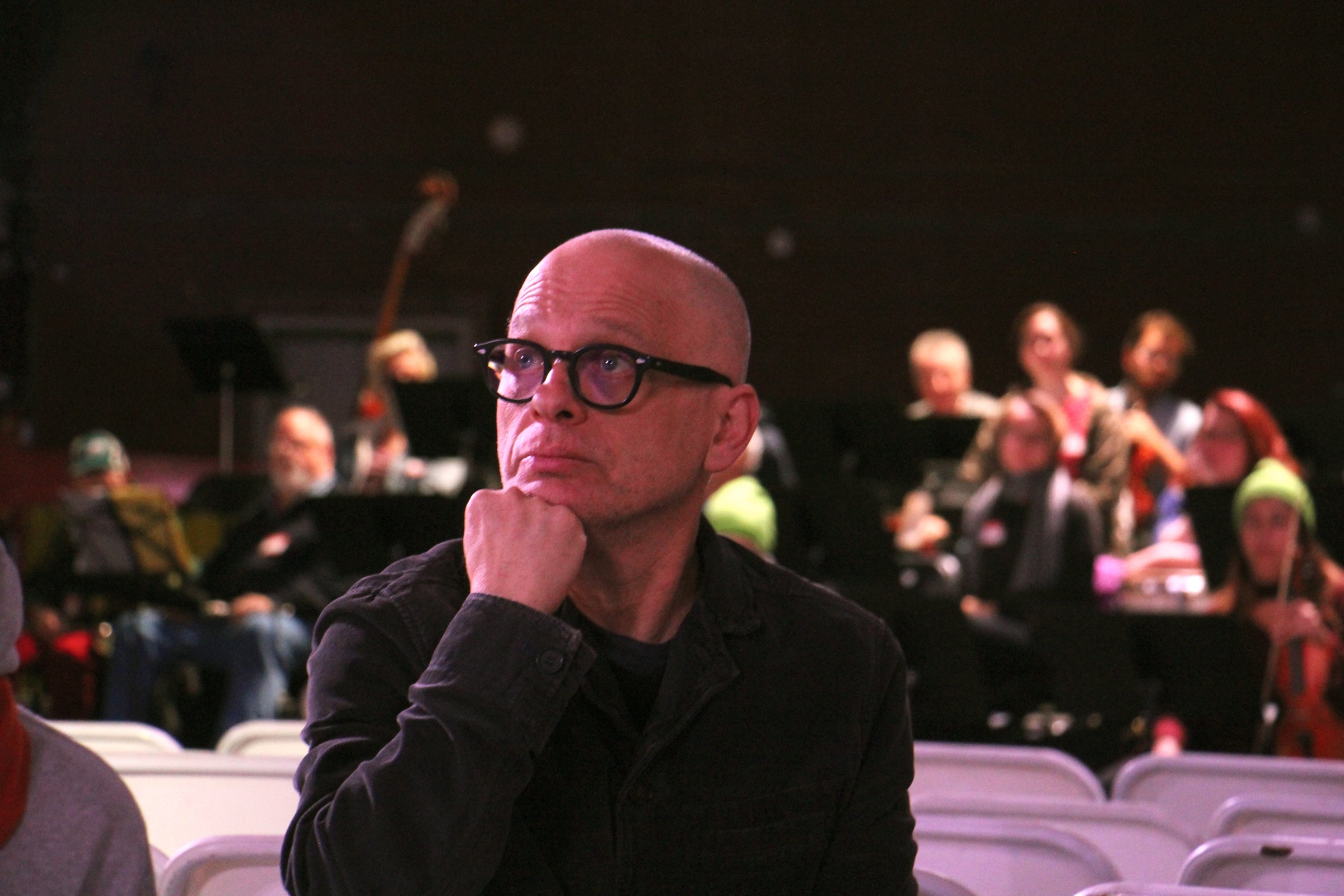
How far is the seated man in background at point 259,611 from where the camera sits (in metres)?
5.86

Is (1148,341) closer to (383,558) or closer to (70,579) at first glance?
(383,558)

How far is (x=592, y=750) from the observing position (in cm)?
148

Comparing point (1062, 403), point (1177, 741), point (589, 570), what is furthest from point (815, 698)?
point (1062, 403)

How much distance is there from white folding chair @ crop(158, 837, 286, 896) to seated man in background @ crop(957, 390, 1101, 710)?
12.5 feet

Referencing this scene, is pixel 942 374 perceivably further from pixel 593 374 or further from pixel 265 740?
pixel 593 374

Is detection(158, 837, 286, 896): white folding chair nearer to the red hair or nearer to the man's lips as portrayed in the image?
the man's lips

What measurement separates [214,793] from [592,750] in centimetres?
122

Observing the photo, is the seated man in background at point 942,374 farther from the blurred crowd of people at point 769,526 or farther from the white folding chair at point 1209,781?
the white folding chair at point 1209,781

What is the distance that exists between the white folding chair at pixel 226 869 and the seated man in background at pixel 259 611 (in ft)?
12.8

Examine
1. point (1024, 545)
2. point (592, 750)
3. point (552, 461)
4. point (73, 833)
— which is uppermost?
point (552, 461)

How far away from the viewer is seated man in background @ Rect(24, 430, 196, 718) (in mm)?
5969

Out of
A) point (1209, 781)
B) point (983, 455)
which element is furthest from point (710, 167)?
point (1209, 781)

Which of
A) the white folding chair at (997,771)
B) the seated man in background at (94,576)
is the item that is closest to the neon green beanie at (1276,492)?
the white folding chair at (997,771)

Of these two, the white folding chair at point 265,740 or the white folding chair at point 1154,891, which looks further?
the white folding chair at point 265,740
